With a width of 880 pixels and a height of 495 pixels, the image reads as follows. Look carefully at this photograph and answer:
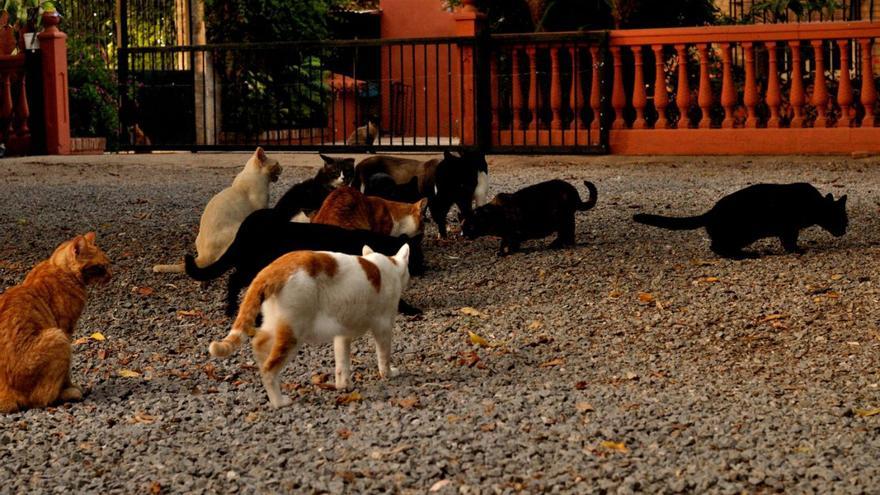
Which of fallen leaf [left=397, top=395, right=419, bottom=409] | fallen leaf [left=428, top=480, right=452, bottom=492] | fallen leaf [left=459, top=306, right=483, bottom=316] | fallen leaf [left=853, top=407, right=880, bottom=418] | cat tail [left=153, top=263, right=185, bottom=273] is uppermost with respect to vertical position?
cat tail [left=153, top=263, right=185, bottom=273]

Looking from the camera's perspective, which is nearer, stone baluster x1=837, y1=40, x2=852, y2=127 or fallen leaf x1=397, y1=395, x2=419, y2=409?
fallen leaf x1=397, y1=395, x2=419, y2=409

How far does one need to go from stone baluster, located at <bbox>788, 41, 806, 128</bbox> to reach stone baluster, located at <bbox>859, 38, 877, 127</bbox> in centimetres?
66

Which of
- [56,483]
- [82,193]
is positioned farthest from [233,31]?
[56,483]

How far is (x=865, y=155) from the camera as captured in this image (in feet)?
50.3

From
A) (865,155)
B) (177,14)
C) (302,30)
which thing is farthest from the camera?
(302,30)

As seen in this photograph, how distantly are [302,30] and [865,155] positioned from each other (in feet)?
40.1

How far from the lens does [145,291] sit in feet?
26.4

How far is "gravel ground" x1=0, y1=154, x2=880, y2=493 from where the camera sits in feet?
14.8

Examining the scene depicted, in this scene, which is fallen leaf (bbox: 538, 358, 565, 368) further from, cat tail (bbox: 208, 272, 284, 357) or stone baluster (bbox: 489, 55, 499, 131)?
stone baluster (bbox: 489, 55, 499, 131)

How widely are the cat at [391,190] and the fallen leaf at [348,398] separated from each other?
370cm

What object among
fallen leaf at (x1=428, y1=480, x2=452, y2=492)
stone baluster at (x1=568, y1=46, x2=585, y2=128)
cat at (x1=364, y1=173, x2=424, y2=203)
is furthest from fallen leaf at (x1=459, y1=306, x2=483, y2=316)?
stone baluster at (x1=568, y1=46, x2=585, y2=128)

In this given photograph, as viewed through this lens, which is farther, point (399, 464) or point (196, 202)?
point (196, 202)

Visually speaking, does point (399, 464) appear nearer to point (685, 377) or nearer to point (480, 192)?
point (685, 377)

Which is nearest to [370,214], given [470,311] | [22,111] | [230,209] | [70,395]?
[230,209]
